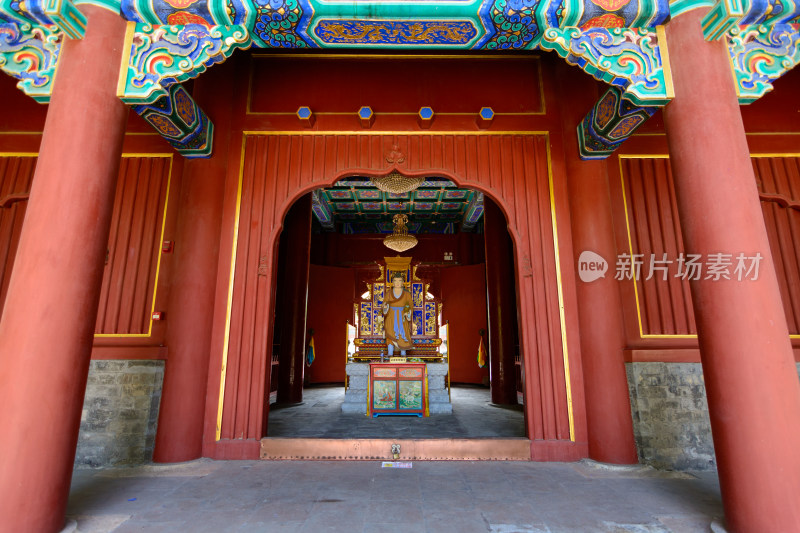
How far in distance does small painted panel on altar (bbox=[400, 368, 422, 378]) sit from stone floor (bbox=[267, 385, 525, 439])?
566mm

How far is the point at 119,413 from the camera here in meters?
3.38

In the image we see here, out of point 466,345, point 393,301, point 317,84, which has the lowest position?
point 466,345

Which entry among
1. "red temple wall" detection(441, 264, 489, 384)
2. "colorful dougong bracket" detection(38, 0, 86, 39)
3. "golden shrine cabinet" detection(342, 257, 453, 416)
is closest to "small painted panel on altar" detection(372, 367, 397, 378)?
"golden shrine cabinet" detection(342, 257, 453, 416)

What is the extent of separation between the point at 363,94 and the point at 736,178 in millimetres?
3283

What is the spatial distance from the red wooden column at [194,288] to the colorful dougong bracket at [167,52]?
1285mm

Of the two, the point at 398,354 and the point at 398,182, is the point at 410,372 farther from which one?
the point at 398,182

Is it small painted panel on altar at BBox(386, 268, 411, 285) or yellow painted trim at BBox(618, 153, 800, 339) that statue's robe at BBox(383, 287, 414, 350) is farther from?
yellow painted trim at BBox(618, 153, 800, 339)

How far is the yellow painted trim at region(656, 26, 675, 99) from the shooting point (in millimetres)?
2469

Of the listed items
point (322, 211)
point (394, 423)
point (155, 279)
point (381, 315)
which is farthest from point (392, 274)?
point (155, 279)

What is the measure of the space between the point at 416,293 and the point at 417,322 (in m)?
0.56

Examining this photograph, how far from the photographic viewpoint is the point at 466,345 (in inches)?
423

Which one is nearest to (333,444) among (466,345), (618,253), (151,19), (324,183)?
(324,183)

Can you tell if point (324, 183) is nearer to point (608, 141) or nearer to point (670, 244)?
point (608, 141)

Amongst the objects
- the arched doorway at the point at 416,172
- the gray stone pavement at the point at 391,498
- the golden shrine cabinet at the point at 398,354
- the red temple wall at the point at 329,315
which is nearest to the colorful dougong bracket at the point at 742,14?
the arched doorway at the point at 416,172
